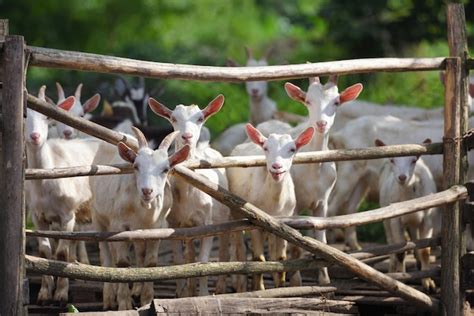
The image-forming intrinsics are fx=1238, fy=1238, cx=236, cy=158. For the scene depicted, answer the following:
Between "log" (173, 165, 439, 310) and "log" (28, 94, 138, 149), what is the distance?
460 millimetres

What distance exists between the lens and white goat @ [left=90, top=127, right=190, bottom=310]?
807cm

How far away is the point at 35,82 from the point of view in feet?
62.8

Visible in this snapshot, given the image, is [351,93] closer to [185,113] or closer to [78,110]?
[185,113]

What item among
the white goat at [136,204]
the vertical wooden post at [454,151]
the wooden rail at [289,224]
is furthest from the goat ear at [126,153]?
the vertical wooden post at [454,151]

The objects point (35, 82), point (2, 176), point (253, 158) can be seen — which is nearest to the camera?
point (2, 176)

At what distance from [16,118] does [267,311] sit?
2.10 metres

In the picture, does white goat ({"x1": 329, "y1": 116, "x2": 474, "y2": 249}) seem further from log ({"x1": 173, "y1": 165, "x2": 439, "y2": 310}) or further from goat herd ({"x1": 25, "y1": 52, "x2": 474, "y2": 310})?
log ({"x1": 173, "y1": 165, "x2": 439, "y2": 310})

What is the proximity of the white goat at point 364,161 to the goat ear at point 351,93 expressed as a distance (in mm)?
2152

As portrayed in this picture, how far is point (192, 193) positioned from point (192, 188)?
0.13ft

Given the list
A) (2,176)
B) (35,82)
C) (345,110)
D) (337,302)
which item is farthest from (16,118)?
(35,82)

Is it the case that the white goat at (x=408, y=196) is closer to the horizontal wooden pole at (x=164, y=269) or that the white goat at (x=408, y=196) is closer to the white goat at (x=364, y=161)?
the white goat at (x=364, y=161)

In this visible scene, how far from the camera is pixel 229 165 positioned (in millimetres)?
8273

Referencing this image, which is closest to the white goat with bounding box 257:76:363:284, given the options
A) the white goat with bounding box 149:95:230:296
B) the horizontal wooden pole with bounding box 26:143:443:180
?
the white goat with bounding box 149:95:230:296

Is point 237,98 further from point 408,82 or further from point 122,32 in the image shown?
point 122,32
